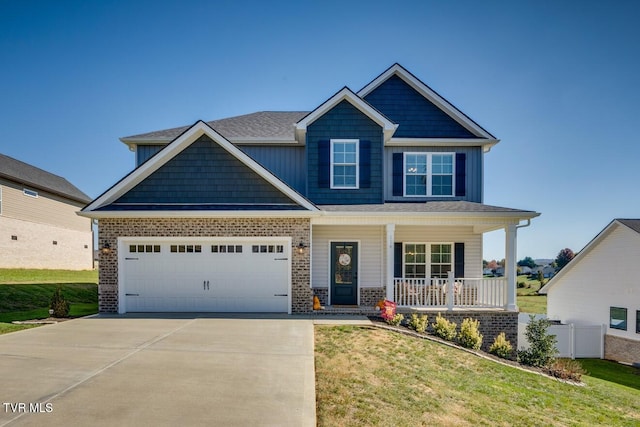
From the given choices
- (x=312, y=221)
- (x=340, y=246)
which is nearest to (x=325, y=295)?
(x=340, y=246)

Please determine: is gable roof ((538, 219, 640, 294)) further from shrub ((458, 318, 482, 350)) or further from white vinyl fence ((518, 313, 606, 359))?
shrub ((458, 318, 482, 350))

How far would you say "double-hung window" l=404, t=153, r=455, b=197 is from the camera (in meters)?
13.4

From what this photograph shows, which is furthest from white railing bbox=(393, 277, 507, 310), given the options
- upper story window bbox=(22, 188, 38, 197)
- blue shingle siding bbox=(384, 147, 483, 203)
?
upper story window bbox=(22, 188, 38, 197)

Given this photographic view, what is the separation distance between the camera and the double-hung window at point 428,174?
1341 cm

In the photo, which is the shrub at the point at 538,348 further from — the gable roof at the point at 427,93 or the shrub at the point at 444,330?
the gable roof at the point at 427,93

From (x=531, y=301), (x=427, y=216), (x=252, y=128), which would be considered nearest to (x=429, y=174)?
(x=427, y=216)

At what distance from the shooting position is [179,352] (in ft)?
23.5

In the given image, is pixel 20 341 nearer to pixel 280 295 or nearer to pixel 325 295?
pixel 280 295

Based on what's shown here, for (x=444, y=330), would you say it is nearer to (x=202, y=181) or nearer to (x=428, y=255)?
(x=428, y=255)

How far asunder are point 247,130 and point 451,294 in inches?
371

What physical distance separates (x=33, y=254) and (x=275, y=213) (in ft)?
68.5

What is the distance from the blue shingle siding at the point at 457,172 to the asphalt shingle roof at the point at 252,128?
390 centimetres

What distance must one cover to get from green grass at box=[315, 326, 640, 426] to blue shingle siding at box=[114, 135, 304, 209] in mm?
4981

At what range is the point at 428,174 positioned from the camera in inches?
530
